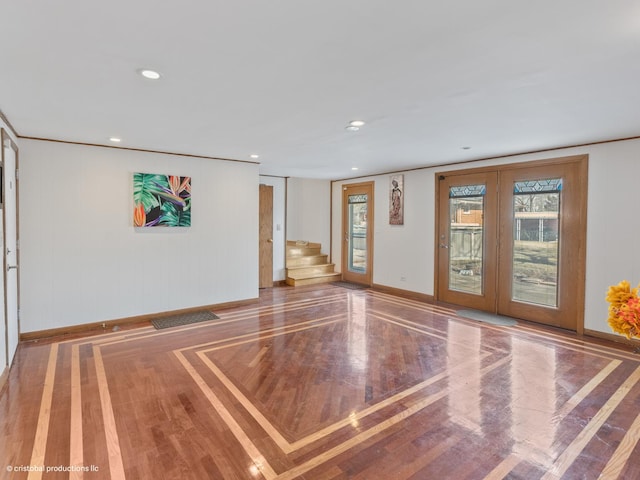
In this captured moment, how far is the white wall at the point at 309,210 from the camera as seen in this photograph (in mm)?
8570

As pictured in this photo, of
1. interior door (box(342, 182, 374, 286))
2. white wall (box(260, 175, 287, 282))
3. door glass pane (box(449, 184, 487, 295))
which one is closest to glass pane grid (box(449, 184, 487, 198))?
→ door glass pane (box(449, 184, 487, 295))

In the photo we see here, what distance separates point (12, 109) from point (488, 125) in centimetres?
448

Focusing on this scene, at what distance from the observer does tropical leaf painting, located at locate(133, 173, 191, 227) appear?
15.7 feet

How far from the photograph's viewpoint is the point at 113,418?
249cm

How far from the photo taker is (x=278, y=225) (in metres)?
7.64

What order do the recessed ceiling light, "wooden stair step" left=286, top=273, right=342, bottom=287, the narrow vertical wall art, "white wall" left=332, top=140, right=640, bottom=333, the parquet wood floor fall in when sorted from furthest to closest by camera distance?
"wooden stair step" left=286, top=273, right=342, bottom=287 → the narrow vertical wall art → "white wall" left=332, top=140, right=640, bottom=333 → the recessed ceiling light → the parquet wood floor

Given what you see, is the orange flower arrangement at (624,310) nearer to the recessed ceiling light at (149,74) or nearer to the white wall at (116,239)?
the recessed ceiling light at (149,74)

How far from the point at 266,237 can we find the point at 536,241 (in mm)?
4869

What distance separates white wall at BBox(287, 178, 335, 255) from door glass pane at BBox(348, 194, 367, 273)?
2.38 ft

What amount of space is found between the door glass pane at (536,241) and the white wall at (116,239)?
4080mm

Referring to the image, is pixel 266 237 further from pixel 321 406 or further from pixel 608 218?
pixel 608 218

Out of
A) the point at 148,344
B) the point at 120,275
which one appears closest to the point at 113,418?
the point at 148,344

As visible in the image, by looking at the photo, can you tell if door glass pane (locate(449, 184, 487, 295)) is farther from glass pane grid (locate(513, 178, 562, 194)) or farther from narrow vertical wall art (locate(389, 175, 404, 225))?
narrow vertical wall art (locate(389, 175, 404, 225))

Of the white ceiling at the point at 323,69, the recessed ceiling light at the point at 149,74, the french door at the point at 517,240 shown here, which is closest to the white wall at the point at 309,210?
the french door at the point at 517,240
